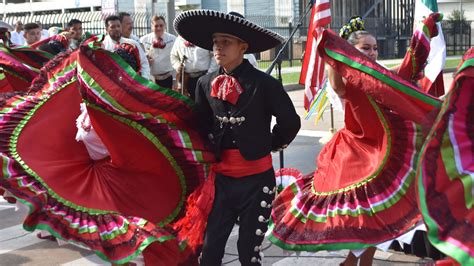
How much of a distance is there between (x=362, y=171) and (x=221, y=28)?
1242 millimetres

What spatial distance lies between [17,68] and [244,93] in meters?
3.17

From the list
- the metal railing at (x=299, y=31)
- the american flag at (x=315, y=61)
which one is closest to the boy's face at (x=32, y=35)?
the american flag at (x=315, y=61)

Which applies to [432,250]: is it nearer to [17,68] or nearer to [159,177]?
[159,177]

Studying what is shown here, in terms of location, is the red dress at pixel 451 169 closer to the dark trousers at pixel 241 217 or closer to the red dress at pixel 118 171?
the dark trousers at pixel 241 217

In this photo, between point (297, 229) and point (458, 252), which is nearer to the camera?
point (458, 252)

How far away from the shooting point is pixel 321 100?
7656mm

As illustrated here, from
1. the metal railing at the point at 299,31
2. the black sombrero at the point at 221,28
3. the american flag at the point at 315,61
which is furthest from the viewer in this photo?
the metal railing at the point at 299,31

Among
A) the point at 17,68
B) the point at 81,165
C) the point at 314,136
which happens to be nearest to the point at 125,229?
the point at 81,165

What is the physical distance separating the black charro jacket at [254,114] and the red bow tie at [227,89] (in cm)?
4

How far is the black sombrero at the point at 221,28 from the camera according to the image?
3.92 m

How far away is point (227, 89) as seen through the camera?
3.96 meters

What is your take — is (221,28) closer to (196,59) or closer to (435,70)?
(435,70)

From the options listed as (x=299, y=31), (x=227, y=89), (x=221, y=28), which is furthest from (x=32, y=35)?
(x=299, y=31)

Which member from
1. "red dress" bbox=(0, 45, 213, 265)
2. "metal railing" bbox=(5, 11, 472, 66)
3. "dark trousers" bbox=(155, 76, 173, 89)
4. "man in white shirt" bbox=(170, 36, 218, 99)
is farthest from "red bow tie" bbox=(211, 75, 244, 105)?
"metal railing" bbox=(5, 11, 472, 66)
